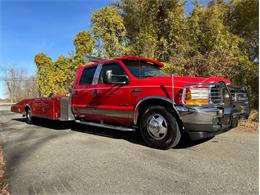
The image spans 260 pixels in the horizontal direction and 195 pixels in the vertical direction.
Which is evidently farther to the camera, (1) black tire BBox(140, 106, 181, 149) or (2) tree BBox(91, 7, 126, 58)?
(2) tree BBox(91, 7, 126, 58)

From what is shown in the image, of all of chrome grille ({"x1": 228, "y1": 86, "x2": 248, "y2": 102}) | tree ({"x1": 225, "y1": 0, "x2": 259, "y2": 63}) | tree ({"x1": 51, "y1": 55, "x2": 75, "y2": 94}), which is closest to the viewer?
chrome grille ({"x1": 228, "y1": 86, "x2": 248, "y2": 102})

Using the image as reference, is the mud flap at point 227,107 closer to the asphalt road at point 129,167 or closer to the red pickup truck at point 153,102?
the red pickup truck at point 153,102

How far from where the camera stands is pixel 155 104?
4.82m

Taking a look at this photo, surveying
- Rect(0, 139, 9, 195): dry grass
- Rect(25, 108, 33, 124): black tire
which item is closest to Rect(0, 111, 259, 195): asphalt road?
Rect(0, 139, 9, 195): dry grass

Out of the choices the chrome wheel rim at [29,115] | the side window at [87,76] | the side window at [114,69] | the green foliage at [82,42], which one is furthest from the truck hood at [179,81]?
the green foliage at [82,42]

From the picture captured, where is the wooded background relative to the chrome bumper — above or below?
above

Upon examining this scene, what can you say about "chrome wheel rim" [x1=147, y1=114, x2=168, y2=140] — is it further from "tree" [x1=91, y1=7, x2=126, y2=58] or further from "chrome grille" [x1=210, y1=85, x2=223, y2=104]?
"tree" [x1=91, y1=7, x2=126, y2=58]

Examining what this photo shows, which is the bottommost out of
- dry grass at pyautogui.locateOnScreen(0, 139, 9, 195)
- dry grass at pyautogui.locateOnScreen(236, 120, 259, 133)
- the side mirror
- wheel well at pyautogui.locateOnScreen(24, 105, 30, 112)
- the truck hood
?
dry grass at pyautogui.locateOnScreen(0, 139, 9, 195)

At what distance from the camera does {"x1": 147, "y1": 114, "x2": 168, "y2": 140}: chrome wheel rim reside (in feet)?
15.2

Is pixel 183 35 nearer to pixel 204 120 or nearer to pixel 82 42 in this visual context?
pixel 82 42

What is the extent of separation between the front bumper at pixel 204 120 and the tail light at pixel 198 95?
4.5 inches

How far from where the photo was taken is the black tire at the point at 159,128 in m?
4.48

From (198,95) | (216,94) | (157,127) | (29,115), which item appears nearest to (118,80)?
(157,127)

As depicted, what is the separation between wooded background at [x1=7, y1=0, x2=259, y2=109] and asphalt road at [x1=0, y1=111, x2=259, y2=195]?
5071 mm
